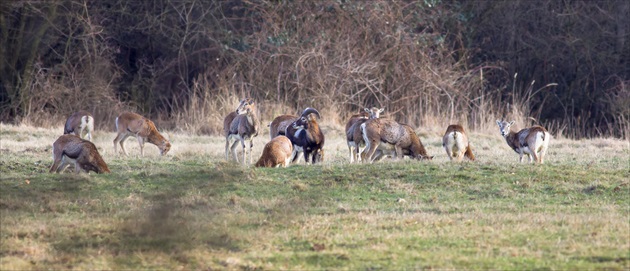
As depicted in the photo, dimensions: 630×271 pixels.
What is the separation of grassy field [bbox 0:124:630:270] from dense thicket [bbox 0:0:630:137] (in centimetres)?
1090

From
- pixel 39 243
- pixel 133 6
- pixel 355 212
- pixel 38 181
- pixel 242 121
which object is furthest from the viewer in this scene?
pixel 133 6

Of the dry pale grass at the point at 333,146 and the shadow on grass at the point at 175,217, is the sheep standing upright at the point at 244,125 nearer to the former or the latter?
the dry pale grass at the point at 333,146

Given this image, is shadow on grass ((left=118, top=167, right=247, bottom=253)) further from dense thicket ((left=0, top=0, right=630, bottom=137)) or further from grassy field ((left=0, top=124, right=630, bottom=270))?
dense thicket ((left=0, top=0, right=630, bottom=137))

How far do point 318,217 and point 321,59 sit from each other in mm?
16051

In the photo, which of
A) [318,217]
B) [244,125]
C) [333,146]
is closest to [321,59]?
[333,146]

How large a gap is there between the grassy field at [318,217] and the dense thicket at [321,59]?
10.9 m

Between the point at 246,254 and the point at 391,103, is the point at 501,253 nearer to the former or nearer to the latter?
the point at 246,254

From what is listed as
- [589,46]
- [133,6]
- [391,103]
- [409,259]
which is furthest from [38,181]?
[589,46]

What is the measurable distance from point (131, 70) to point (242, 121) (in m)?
14.1

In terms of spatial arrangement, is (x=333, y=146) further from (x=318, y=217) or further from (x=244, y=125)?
(x=318, y=217)

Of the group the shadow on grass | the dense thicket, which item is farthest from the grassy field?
the dense thicket

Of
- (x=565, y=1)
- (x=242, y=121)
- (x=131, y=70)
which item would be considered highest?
(x=565, y=1)

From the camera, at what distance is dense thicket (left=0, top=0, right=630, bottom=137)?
25.9m

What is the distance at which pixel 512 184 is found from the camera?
12.3 meters
